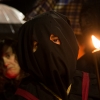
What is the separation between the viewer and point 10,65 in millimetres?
1284

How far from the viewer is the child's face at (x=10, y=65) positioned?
Answer: 127 cm

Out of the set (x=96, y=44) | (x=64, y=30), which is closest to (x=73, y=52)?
(x=64, y=30)

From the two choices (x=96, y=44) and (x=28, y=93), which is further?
(x=28, y=93)

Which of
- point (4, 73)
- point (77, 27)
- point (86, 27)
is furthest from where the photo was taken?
point (77, 27)

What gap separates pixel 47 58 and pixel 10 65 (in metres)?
0.43

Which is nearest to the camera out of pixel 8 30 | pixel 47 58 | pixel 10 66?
pixel 47 58

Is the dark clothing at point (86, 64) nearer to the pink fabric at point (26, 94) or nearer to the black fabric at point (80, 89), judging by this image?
the black fabric at point (80, 89)

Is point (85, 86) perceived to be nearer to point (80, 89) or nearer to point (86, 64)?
point (80, 89)

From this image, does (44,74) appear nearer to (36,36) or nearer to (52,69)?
(52,69)

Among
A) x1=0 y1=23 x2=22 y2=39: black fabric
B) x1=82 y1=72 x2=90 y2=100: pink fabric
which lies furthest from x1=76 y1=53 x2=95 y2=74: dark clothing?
x1=0 y1=23 x2=22 y2=39: black fabric

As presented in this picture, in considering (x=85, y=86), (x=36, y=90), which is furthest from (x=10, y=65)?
(x=85, y=86)

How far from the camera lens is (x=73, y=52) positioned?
970 mm

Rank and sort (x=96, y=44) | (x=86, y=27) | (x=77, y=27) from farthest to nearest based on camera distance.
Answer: (x=77, y=27), (x=86, y=27), (x=96, y=44)

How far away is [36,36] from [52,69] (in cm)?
16
